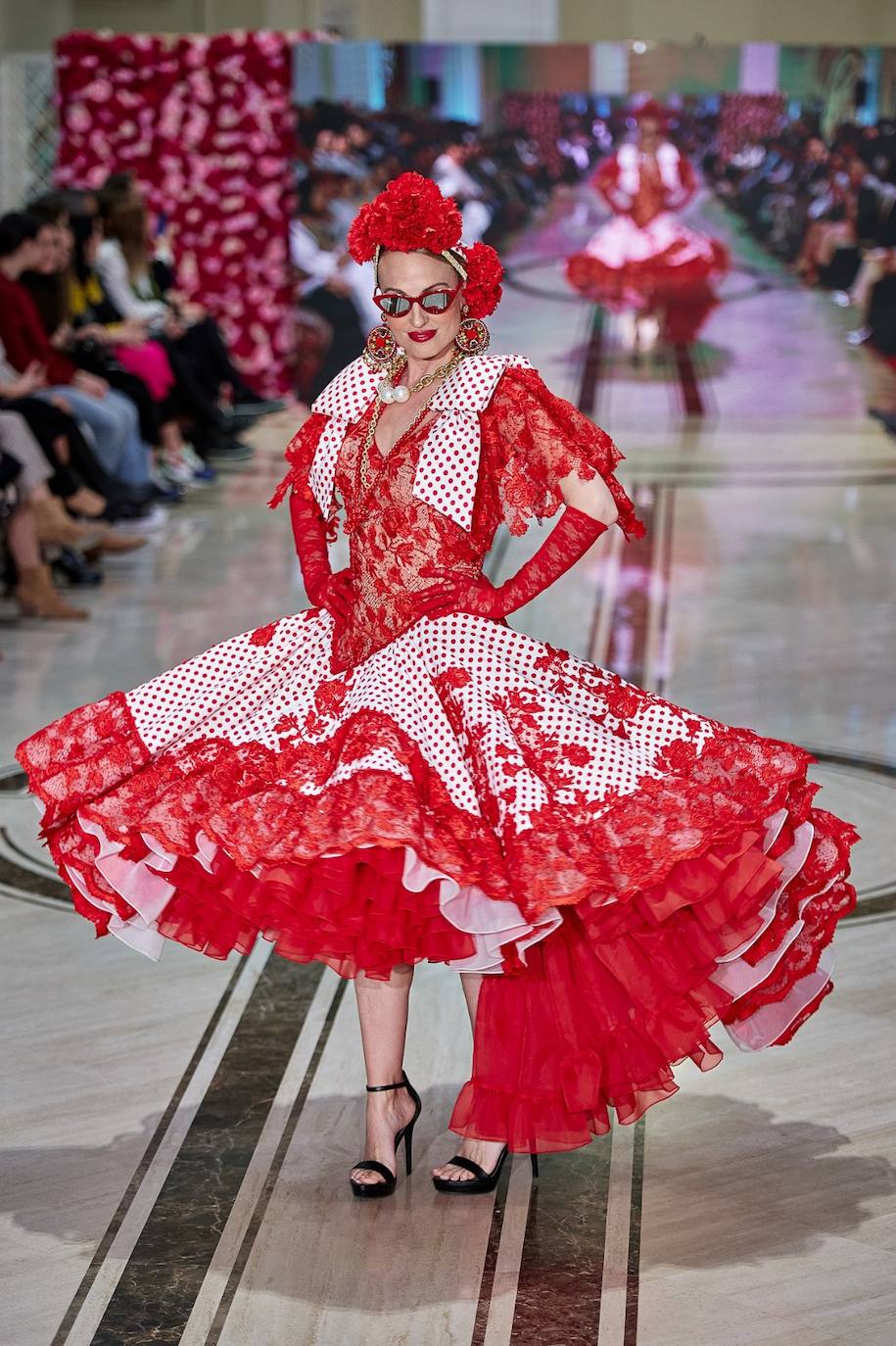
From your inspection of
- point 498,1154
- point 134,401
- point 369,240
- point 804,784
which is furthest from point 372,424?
point 134,401

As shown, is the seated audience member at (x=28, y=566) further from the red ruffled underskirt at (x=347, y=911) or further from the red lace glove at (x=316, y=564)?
the red ruffled underskirt at (x=347, y=911)

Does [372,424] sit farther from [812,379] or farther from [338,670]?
[812,379]

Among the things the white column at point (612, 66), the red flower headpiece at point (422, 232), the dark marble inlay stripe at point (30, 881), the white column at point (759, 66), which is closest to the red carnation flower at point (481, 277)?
the red flower headpiece at point (422, 232)

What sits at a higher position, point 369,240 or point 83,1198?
point 369,240

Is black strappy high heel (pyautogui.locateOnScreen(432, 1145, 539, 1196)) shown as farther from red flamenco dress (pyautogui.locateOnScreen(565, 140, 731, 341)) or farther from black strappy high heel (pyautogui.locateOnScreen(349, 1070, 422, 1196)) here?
red flamenco dress (pyautogui.locateOnScreen(565, 140, 731, 341))

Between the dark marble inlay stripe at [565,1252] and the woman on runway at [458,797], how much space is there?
0.13 meters

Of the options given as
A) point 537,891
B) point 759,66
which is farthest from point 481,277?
point 759,66

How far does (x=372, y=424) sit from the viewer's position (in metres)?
3.03

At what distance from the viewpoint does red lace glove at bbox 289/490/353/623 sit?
9.95 feet

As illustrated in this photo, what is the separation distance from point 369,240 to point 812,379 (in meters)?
9.91

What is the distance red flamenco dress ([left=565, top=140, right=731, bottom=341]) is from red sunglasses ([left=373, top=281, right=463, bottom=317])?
9.81 m

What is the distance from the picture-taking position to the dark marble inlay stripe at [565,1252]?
2.59 metres

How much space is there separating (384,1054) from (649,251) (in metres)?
10.2
